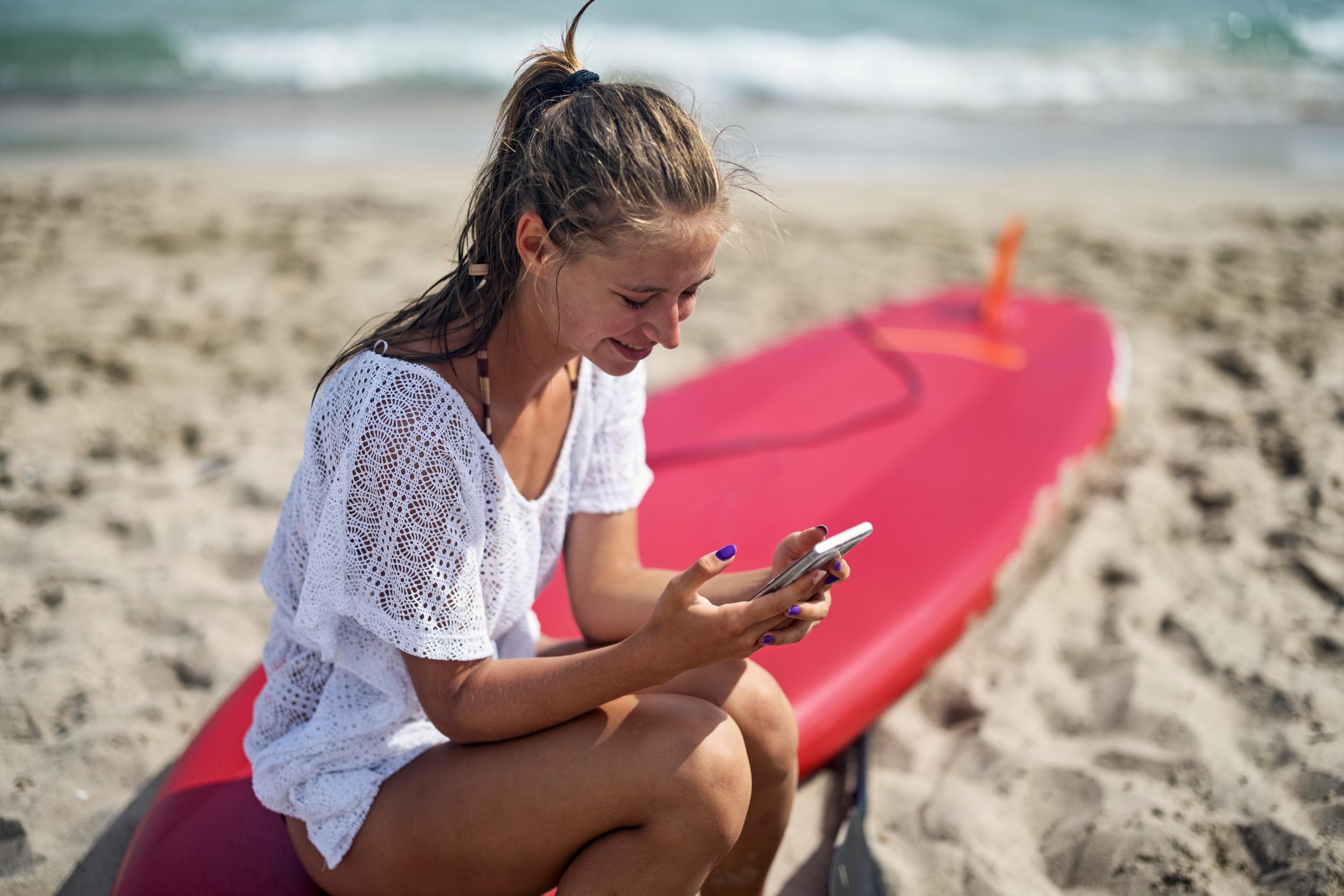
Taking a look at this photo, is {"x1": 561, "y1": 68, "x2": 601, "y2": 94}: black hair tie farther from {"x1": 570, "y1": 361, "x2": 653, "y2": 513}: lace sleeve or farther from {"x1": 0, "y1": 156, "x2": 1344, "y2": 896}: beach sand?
{"x1": 570, "y1": 361, "x2": 653, "y2": 513}: lace sleeve

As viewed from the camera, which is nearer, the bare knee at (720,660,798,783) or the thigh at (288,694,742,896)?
the thigh at (288,694,742,896)

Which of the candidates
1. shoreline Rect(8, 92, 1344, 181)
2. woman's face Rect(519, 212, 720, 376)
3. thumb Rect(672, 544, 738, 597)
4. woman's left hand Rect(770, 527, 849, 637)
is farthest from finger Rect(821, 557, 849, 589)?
shoreline Rect(8, 92, 1344, 181)

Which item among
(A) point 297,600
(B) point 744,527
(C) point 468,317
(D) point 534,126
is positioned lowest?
(B) point 744,527

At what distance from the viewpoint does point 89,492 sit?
2594 mm

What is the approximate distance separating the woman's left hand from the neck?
391mm

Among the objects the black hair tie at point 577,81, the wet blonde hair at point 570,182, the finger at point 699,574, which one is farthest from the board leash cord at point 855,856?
the black hair tie at point 577,81

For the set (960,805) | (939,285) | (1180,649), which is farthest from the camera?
(939,285)

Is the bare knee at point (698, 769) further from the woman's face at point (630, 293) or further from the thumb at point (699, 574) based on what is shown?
the woman's face at point (630, 293)

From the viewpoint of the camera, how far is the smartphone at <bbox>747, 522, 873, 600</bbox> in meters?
1.18

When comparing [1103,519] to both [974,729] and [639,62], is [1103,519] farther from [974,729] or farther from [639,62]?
[639,62]

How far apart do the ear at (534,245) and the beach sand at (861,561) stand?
12.5 inches

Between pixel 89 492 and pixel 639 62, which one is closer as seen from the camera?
pixel 89 492

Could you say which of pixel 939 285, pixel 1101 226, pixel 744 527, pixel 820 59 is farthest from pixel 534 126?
pixel 820 59

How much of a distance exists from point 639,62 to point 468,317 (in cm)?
915
